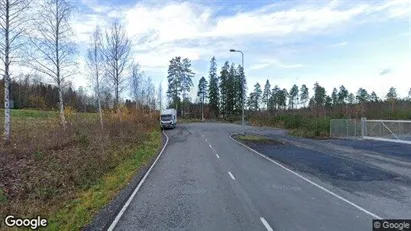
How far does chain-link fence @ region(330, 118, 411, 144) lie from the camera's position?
27359 millimetres

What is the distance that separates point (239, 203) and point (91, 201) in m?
4.80

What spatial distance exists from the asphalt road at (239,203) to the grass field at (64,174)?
1.43 metres

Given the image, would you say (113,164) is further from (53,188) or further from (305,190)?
(305,190)

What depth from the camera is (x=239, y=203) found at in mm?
9734

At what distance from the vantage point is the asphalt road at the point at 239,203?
25.6ft

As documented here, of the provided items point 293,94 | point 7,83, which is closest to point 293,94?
point 293,94

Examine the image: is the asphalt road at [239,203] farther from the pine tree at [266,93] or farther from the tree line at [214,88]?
the pine tree at [266,93]

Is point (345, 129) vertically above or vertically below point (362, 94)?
below

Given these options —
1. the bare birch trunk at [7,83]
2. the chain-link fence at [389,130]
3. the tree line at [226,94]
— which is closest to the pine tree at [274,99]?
the tree line at [226,94]

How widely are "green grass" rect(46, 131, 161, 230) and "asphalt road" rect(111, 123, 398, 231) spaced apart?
957 millimetres

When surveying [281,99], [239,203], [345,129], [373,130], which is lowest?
[239,203]

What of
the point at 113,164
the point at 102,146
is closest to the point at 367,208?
the point at 113,164

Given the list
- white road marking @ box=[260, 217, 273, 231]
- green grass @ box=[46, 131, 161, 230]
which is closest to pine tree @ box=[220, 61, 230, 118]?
green grass @ box=[46, 131, 161, 230]

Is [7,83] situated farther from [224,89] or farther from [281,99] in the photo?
[281,99]
